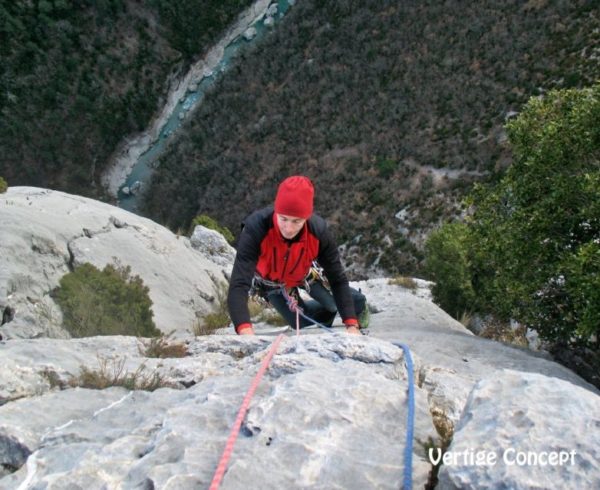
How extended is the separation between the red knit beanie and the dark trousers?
2258mm

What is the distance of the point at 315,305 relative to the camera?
8.00 m

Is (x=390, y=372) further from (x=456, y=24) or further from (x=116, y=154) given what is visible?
(x=116, y=154)

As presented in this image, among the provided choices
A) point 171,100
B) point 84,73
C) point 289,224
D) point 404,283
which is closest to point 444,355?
point 289,224

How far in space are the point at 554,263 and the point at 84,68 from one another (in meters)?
56.3

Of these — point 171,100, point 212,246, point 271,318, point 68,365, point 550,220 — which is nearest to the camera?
point 68,365

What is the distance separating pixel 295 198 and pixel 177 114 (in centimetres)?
5341

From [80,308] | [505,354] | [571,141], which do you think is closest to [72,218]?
[80,308]

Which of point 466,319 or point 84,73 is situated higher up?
point 84,73

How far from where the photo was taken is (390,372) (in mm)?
3945

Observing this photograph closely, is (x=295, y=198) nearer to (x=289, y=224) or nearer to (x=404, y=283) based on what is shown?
(x=289, y=224)

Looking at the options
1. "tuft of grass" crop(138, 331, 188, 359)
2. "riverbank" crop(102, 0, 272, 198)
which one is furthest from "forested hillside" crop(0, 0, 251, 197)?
"tuft of grass" crop(138, 331, 188, 359)

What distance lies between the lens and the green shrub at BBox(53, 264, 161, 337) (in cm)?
976

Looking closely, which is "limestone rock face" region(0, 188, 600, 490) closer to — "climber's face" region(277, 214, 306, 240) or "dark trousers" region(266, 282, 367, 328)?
"climber's face" region(277, 214, 306, 240)

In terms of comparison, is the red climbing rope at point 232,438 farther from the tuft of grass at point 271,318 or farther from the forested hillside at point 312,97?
the forested hillside at point 312,97
